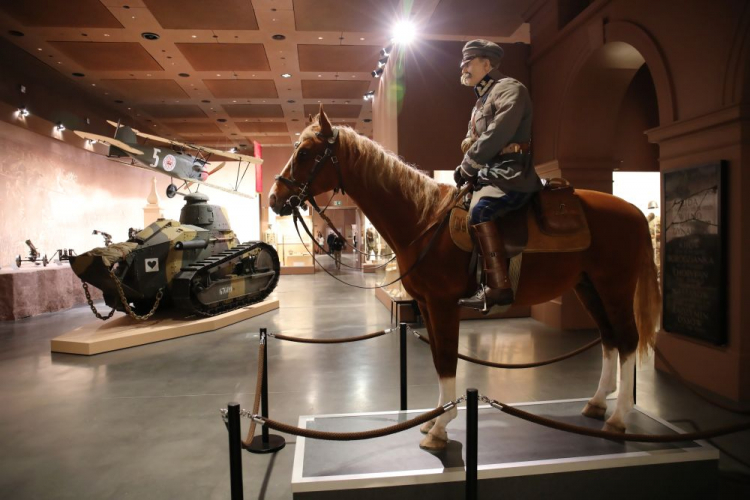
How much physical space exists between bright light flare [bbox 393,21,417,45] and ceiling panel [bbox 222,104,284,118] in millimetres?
7416

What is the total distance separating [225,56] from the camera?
35.1ft

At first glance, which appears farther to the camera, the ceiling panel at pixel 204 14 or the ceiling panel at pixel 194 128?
the ceiling panel at pixel 194 128

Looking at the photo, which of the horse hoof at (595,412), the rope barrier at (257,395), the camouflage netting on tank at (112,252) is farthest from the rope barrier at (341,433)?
the camouflage netting on tank at (112,252)

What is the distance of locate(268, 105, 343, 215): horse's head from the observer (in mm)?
2869

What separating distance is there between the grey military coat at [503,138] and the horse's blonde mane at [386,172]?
318 mm

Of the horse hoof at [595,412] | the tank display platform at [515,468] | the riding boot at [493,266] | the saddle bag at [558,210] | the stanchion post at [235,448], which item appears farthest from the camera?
the horse hoof at [595,412]

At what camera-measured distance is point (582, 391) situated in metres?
4.61

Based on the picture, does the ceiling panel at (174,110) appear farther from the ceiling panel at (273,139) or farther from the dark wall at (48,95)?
the ceiling panel at (273,139)

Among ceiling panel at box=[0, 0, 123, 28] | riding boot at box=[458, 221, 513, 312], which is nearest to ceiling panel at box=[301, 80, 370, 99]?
ceiling panel at box=[0, 0, 123, 28]

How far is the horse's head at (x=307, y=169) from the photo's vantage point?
2.87 m

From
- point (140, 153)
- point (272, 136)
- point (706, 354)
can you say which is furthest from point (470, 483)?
point (272, 136)

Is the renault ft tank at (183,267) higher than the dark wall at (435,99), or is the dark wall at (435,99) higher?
the dark wall at (435,99)

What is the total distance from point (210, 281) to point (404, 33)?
5.79 meters

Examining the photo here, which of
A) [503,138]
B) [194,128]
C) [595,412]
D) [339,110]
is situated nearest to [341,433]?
[503,138]
